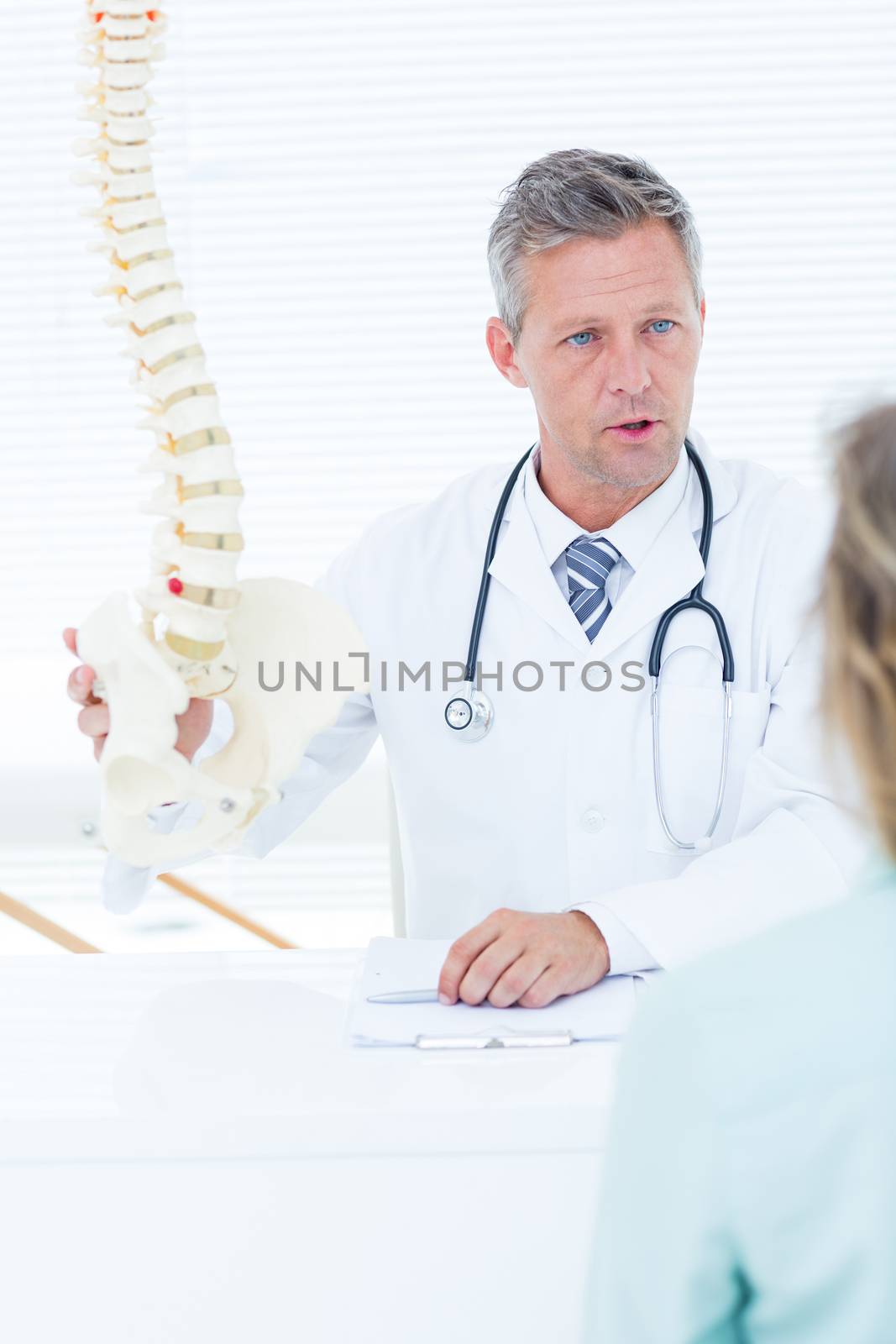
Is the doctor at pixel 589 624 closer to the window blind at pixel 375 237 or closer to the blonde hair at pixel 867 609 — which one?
the blonde hair at pixel 867 609

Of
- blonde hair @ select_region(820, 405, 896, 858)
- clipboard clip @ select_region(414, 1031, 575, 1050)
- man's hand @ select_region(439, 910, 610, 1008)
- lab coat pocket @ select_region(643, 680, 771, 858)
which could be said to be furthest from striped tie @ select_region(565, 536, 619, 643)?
blonde hair @ select_region(820, 405, 896, 858)

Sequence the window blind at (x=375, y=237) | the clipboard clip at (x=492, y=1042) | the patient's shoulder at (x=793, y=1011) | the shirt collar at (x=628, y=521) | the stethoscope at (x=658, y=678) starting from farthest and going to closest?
the window blind at (x=375, y=237) → the shirt collar at (x=628, y=521) → the stethoscope at (x=658, y=678) → the clipboard clip at (x=492, y=1042) → the patient's shoulder at (x=793, y=1011)

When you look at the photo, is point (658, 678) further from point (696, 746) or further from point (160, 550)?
point (160, 550)

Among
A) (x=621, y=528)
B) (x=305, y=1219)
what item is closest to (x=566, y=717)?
(x=621, y=528)

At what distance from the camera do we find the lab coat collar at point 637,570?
160 cm

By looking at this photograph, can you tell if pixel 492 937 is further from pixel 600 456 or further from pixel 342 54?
pixel 342 54

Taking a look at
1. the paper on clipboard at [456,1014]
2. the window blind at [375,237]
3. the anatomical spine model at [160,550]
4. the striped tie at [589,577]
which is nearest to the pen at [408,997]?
the paper on clipboard at [456,1014]

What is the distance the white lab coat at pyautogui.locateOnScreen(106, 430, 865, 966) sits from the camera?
1.57m

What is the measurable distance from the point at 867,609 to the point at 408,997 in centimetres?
72

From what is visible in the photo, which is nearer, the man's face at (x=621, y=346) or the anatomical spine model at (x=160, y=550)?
the anatomical spine model at (x=160, y=550)

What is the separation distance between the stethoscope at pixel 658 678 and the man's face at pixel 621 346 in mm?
103

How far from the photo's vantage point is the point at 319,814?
3.02 m

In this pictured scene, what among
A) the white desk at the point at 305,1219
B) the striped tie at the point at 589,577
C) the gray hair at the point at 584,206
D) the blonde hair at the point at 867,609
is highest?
the gray hair at the point at 584,206

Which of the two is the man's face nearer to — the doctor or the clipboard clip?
the doctor
